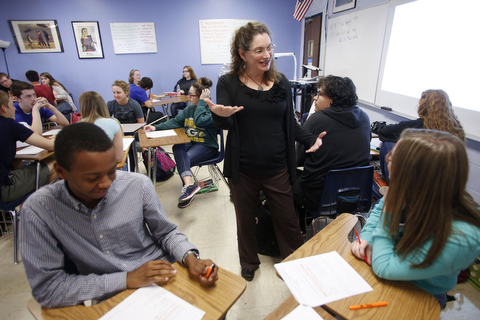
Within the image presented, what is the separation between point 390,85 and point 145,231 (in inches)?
125

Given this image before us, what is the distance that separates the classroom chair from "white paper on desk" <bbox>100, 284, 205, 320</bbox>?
43.1 inches

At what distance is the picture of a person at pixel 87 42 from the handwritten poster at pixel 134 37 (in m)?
0.47

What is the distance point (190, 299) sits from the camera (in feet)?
2.60

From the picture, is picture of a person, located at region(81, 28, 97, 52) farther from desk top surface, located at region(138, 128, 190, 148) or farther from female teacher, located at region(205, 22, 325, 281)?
female teacher, located at region(205, 22, 325, 281)

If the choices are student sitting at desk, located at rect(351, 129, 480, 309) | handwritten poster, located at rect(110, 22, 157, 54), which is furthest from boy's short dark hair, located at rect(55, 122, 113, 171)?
handwritten poster, located at rect(110, 22, 157, 54)

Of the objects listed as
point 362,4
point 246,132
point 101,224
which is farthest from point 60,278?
point 362,4

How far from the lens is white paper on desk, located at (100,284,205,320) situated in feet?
2.41

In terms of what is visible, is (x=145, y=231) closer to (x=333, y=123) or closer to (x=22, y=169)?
(x=333, y=123)

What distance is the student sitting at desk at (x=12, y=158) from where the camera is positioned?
189 cm

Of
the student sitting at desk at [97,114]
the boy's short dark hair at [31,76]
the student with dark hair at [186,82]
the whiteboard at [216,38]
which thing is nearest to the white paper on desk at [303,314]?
the student sitting at desk at [97,114]

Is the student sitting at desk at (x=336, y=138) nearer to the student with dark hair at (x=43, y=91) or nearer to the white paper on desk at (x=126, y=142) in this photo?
the white paper on desk at (x=126, y=142)

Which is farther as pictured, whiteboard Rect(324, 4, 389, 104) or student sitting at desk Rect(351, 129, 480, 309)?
whiteboard Rect(324, 4, 389, 104)

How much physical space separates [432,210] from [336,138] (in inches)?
38.9

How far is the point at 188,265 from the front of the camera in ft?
2.96
